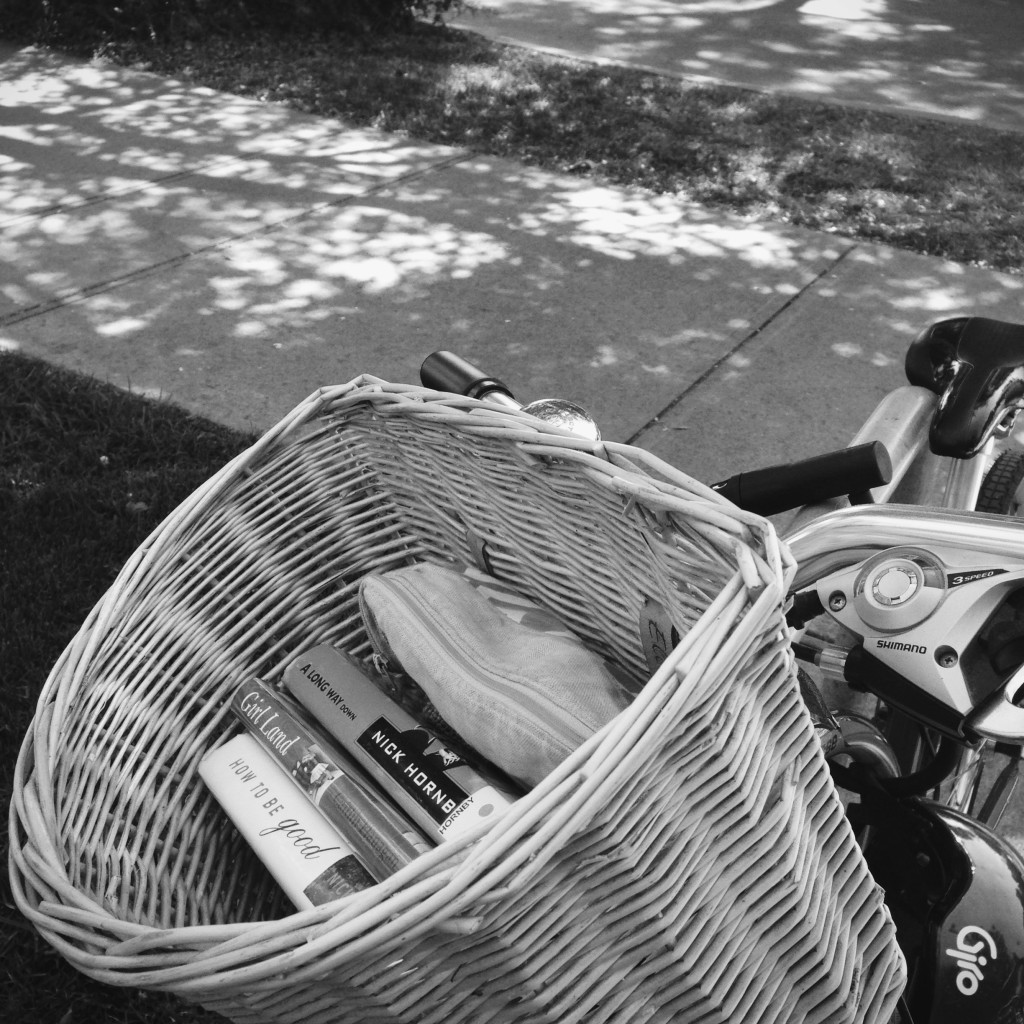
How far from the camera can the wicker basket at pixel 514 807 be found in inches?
32.9

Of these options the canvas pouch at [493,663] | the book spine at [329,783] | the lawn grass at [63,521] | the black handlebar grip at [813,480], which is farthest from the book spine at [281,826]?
the lawn grass at [63,521]

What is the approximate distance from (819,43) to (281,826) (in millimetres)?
7488

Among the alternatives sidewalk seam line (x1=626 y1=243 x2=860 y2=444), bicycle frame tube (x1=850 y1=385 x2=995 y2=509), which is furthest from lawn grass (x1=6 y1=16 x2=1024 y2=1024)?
bicycle frame tube (x1=850 y1=385 x2=995 y2=509)

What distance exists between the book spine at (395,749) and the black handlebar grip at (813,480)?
1.58ft

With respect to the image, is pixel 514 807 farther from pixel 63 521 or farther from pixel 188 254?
pixel 188 254

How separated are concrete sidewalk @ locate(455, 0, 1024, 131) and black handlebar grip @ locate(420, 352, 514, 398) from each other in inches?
214

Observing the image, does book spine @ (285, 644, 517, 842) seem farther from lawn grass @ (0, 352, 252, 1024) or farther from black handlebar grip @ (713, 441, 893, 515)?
lawn grass @ (0, 352, 252, 1024)

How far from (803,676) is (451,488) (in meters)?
0.50

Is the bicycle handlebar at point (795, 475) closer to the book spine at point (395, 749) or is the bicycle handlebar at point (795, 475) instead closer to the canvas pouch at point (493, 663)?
the canvas pouch at point (493, 663)

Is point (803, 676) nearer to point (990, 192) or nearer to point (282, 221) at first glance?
point (282, 221)

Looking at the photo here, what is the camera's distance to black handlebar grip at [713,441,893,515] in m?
1.38

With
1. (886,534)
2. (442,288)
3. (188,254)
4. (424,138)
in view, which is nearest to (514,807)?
(886,534)

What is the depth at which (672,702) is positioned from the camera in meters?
0.85

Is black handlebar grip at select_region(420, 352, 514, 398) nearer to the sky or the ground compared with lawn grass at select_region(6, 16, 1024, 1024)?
nearer to the sky
